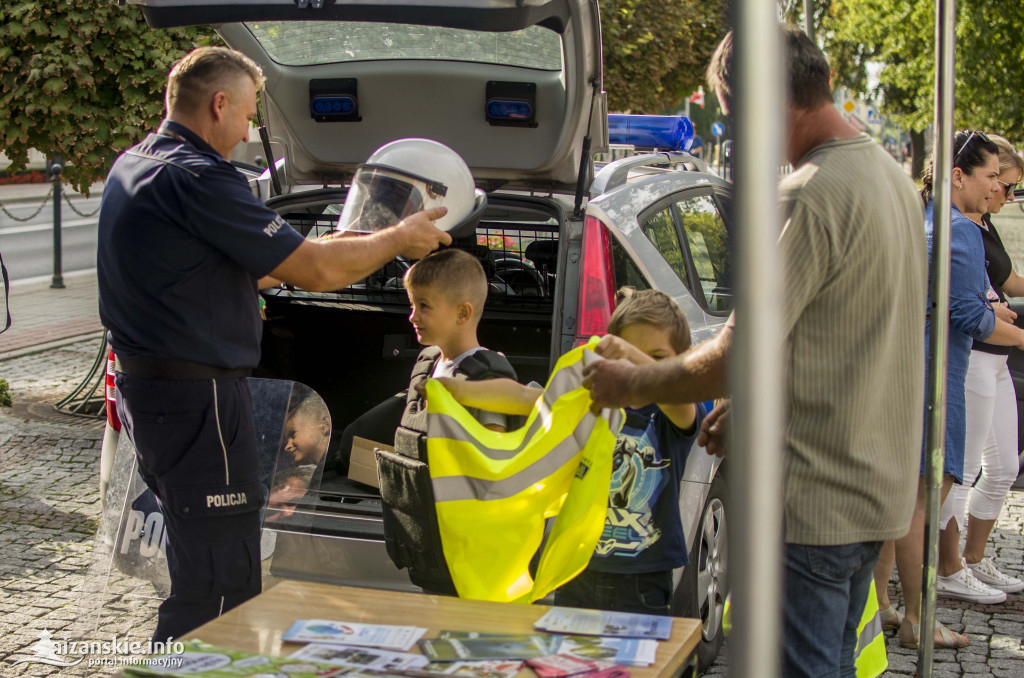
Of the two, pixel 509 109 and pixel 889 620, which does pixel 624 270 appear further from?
pixel 889 620

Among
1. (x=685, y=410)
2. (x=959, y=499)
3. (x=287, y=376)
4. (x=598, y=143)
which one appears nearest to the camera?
(x=685, y=410)

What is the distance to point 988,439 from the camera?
15.8 feet

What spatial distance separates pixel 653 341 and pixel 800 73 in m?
1.04

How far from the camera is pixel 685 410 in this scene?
2.97 metres

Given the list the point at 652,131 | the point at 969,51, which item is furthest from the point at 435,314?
the point at 969,51

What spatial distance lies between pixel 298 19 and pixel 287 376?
193 centimetres

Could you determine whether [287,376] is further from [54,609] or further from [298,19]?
[298,19]

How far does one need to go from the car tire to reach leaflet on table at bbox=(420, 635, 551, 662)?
1.50m

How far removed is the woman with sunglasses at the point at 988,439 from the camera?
4.51 m

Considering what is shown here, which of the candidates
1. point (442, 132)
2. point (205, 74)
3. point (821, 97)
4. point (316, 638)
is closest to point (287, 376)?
point (442, 132)

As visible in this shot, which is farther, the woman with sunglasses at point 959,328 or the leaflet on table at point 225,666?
the woman with sunglasses at point 959,328

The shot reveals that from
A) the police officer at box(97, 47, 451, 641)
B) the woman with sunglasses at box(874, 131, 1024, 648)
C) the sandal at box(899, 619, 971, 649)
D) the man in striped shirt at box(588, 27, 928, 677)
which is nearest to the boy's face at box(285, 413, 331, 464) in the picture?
the police officer at box(97, 47, 451, 641)

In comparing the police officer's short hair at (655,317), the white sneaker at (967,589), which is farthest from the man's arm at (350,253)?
the white sneaker at (967,589)

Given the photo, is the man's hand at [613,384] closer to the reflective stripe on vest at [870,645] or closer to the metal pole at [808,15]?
the reflective stripe on vest at [870,645]
